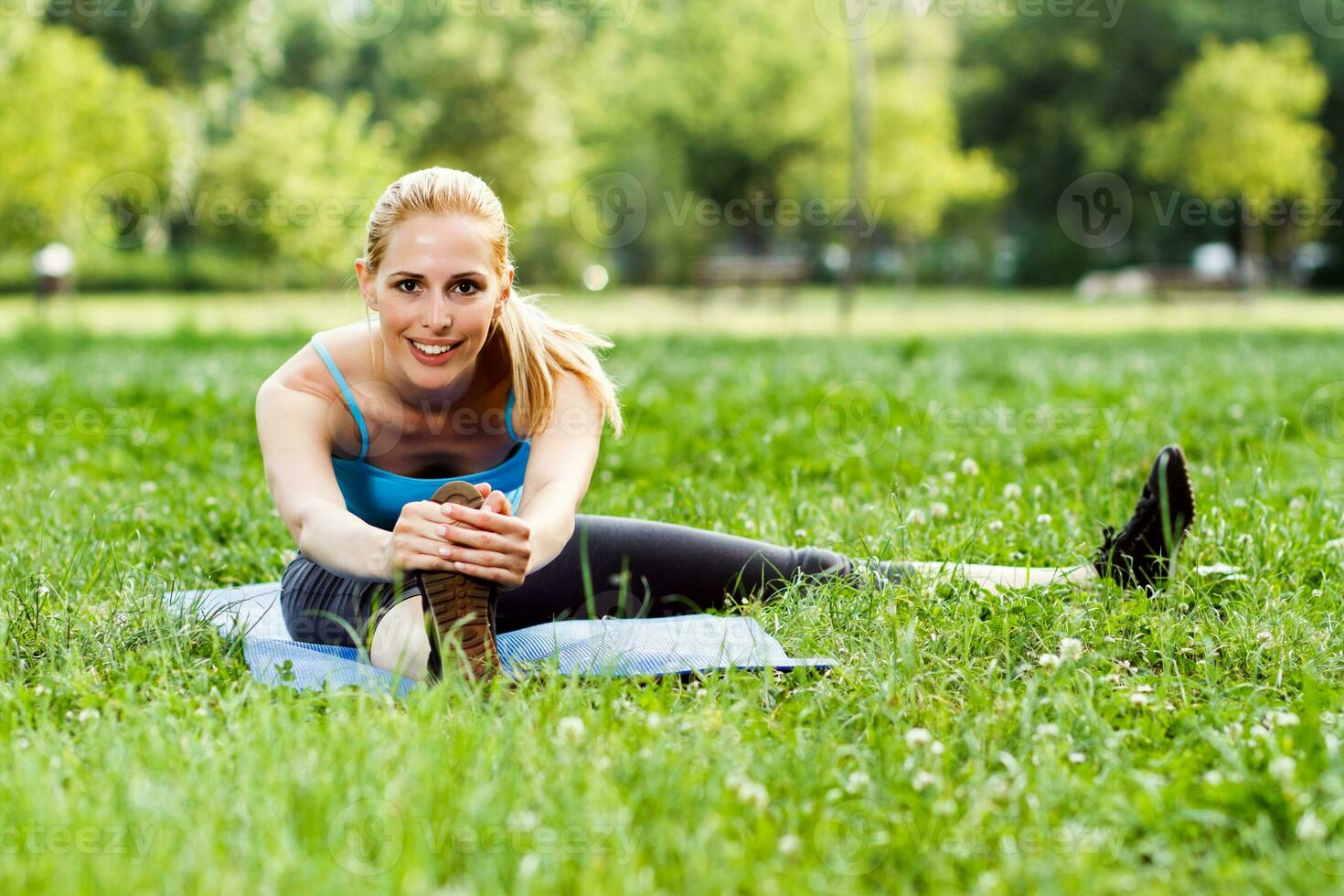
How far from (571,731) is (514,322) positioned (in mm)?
1161

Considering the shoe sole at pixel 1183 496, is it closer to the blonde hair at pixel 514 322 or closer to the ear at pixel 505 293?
the blonde hair at pixel 514 322

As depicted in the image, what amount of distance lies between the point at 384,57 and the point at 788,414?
41.2 m

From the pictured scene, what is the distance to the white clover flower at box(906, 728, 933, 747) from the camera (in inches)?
83.6

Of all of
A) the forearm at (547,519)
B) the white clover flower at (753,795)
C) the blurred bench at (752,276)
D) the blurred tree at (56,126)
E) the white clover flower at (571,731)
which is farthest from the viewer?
the blurred bench at (752,276)

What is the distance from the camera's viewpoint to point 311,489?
269cm

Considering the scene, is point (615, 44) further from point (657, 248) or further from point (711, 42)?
point (657, 248)

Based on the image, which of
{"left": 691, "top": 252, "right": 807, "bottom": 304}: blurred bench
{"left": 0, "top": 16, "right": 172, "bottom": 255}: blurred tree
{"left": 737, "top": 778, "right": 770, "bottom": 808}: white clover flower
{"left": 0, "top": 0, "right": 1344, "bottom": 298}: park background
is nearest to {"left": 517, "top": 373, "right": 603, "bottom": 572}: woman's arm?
{"left": 737, "top": 778, "right": 770, "bottom": 808}: white clover flower

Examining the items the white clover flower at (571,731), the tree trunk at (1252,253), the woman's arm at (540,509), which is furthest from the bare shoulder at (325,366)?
the tree trunk at (1252,253)

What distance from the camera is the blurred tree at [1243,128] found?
2498 centimetres

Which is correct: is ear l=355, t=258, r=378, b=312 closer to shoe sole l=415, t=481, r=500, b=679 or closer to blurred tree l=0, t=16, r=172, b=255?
shoe sole l=415, t=481, r=500, b=679

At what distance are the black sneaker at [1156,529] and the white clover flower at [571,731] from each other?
5.25 feet

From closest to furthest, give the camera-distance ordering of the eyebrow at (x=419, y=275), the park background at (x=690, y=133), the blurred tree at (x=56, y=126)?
the eyebrow at (x=419, y=275) < the blurred tree at (x=56, y=126) < the park background at (x=690, y=133)

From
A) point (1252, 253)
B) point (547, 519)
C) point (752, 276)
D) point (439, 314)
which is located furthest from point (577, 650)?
point (1252, 253)

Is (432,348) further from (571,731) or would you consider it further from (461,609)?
(571,731)
